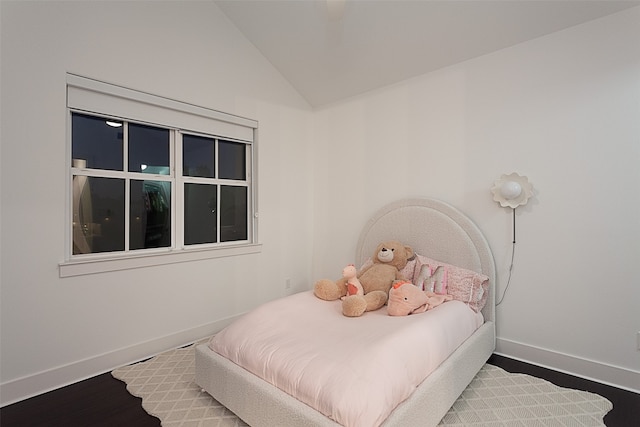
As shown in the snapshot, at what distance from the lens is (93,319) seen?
7.95ft

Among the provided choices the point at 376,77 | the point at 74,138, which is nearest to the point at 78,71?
the point at 74,138

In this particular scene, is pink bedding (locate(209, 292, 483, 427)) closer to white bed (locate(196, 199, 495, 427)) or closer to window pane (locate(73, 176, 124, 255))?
white bed (locate(196, 199, 495, 427))

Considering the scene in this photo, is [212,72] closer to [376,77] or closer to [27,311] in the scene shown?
[376,77]

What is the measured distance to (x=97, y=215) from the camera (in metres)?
2.57

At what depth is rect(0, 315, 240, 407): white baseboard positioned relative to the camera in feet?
6.82

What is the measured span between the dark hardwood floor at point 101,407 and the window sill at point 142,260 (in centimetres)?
78

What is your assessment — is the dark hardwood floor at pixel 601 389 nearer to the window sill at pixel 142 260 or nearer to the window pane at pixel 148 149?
the window sill at pixel 142 260

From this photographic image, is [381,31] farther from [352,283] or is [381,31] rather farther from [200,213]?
[200,213]

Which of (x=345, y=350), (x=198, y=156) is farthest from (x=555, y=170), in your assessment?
(x=198, y=156)

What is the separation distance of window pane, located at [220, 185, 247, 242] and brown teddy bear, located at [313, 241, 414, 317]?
1.25 meters

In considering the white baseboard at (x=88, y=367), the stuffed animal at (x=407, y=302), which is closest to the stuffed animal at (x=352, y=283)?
the stuffed animal at (x=407, y=302)

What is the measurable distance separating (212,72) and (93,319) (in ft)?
7.65

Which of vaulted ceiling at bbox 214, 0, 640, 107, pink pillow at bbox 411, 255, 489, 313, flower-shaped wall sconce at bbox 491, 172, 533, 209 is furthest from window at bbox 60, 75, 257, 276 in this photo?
flower-shaped wall sconce at bbox 491, 172, 533, 209

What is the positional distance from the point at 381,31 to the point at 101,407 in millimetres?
3491
